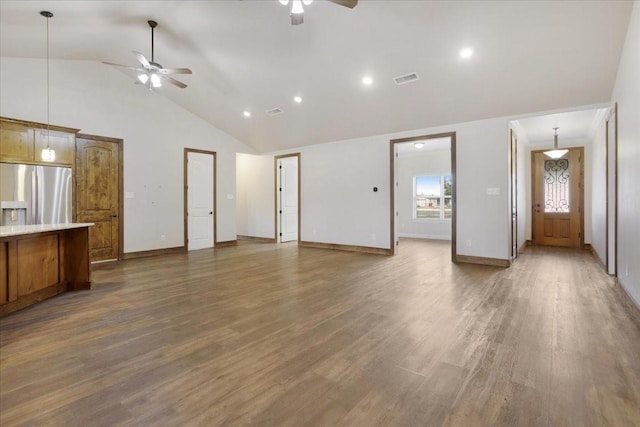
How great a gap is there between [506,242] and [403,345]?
3.94m

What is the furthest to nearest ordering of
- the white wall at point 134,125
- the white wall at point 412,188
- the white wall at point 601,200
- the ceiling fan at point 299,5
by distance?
the white wall at point 412,188, the white wall at point 601,200, the white wall at point 134,125, the ceiling fan at point 299,5

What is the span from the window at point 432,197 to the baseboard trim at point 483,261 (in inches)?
153

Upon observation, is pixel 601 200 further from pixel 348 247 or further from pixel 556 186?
pixel 348 247

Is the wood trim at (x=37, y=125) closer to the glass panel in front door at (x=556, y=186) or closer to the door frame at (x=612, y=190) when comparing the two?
the door frame at (x=612, y=190)

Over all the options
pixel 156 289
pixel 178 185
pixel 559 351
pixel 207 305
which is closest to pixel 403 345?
pixel 559 351

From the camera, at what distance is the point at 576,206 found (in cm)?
779

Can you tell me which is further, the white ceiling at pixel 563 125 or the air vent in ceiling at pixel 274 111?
the air vent in ceiling at pixel 274 111

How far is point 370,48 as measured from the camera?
428 cm

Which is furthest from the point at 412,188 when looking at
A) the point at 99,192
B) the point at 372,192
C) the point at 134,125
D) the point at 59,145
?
the point at 59,145

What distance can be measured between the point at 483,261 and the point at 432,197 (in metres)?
4.47

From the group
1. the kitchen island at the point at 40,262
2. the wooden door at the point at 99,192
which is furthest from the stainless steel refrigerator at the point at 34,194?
the kitchen island at the point at 40,262

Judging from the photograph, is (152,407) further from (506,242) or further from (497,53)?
(506,242)

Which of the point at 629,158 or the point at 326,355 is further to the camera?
the point at 629,158

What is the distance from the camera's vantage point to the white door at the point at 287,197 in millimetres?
8766
